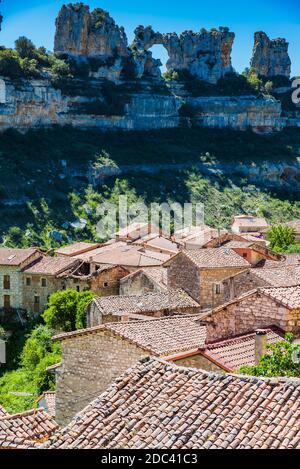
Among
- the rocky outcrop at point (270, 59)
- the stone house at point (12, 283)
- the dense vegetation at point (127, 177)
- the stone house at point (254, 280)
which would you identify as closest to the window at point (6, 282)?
the stone house at point (12, 283)

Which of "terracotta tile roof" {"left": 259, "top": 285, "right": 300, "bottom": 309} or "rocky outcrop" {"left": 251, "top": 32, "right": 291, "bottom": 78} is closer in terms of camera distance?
"terracotta tile roof" {"left": 259, "top": 285, "right": 300, "bottom": 309}

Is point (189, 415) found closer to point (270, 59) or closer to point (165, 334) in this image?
point (165, 334)

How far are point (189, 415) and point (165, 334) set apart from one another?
22.2 feet

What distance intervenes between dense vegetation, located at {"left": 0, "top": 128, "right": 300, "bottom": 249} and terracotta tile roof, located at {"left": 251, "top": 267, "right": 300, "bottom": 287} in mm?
30758

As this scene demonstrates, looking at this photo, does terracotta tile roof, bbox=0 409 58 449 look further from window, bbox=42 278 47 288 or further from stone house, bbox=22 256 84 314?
window, bbox=42 278 47 288

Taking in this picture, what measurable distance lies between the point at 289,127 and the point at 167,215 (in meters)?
33.7

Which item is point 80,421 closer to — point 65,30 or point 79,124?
point 79,124

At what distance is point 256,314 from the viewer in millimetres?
14781

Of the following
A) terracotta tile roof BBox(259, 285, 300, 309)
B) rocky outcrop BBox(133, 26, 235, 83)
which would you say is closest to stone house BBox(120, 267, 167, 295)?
terracotta tile roof BBox(259, 285, 300, 309)

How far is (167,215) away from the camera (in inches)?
2424

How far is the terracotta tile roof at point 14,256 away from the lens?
3831cm

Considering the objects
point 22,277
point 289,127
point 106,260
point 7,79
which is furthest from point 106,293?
point 289,127

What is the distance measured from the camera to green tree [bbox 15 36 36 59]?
7281cm

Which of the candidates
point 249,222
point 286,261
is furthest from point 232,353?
point 249,222
